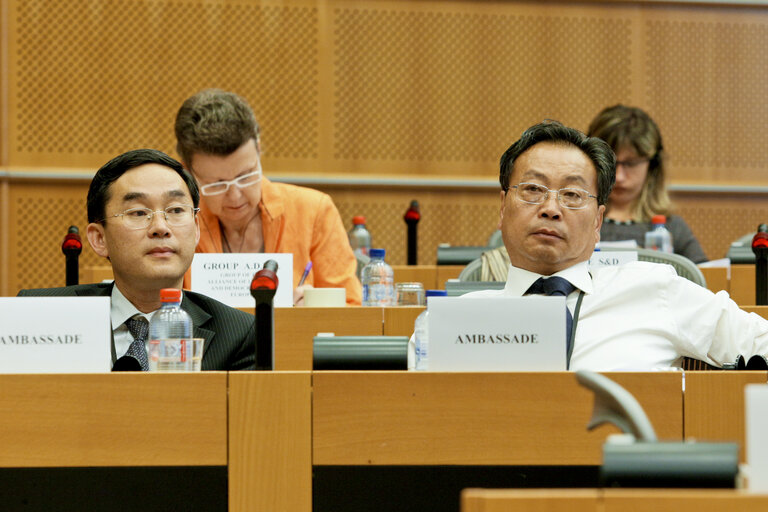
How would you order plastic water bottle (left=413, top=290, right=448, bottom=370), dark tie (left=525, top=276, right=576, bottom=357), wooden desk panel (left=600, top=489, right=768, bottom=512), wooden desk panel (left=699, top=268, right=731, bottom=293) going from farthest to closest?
1. wooden desk panel (left=699, top=268, right=731, bottom=293)
2. dark tie (left=525, top=276, right=576, bottom=357)
3. plastic water bottle (left=413, top=290, right=448, bottom=370)
4. wooden desk panel (left=600, top=489, right=768, bottom=512)

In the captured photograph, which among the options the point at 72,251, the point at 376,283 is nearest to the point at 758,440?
the point at 72,251

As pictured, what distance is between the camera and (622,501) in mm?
965

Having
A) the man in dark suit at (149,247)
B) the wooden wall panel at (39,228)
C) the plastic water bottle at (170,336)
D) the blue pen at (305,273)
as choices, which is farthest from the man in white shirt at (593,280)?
the wooden wall panel at (39,228)

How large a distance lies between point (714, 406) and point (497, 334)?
1.25 ft

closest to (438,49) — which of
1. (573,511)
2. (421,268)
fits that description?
(421,268)

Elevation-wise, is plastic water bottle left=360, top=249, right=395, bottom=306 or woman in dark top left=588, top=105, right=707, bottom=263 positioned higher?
woman in dark top left=588, top=105, right=707, bottom=263

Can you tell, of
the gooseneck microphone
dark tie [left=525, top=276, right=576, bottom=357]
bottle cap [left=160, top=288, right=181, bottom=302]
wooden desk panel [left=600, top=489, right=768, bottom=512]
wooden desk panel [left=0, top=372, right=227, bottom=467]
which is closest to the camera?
wooden desk panel [left=600, top=489, right=768, bottom=512]

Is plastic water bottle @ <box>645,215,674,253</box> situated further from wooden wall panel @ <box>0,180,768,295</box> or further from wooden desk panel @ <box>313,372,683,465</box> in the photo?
wooden desk panel @ <box>313,372,683,465</box>

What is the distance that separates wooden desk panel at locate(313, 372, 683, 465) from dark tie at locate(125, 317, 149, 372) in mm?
787

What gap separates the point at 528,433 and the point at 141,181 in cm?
130

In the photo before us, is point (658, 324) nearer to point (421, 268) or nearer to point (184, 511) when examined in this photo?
point (184, 511)

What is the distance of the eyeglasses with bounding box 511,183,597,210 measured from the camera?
2.58 meters

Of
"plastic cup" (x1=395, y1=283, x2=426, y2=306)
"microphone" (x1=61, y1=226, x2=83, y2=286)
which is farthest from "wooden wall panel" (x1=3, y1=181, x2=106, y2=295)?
"plastic cup" (x1=395, y1=283, x2=426, y2=306)

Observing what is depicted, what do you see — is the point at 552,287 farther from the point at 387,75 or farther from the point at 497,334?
the point at 387,75
